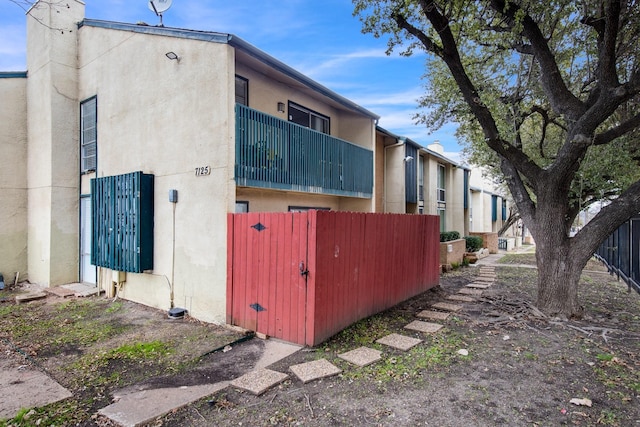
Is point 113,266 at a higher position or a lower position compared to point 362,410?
higher

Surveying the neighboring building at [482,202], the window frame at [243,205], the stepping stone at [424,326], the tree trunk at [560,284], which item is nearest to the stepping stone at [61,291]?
the window frame at [243,205]

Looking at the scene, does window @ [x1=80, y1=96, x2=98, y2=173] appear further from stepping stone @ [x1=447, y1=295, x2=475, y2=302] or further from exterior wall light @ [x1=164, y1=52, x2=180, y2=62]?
stepping stone @ [x1=447, y1=295, x2=475, y2=302]

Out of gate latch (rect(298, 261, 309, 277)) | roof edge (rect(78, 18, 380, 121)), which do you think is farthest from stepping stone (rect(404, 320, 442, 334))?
roof edge (rect(78, 18, 380, 121))

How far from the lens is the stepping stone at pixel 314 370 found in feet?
14.3

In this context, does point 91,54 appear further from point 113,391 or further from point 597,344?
point 597,344

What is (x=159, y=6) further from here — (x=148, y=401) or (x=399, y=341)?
(x=399, y=341)

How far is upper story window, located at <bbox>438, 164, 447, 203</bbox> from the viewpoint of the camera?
63.8ft

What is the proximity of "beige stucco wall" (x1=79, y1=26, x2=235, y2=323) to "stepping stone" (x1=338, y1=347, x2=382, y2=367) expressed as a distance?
262cm

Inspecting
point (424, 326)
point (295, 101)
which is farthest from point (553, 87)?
point (295, 101)

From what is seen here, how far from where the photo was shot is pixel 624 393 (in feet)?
12.9

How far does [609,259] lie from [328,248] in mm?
14299

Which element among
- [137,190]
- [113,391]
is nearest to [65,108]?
[137,190]

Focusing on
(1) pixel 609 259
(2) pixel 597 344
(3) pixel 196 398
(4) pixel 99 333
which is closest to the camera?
(3) pixel 196 398

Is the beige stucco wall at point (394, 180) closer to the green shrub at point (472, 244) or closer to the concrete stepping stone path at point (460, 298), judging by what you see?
the concrete stepping stone path at point (460, 298)
